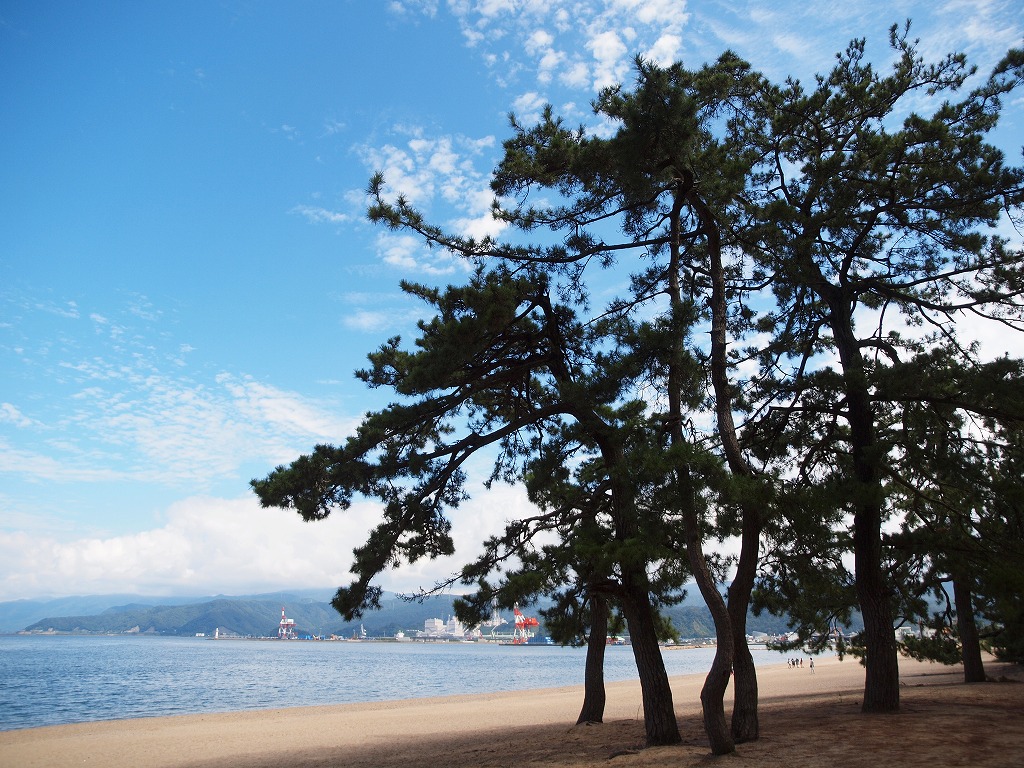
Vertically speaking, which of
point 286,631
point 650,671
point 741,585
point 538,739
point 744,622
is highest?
point 741,585

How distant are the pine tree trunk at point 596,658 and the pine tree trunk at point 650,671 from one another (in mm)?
1269

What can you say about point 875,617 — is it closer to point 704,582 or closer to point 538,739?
point 704,582

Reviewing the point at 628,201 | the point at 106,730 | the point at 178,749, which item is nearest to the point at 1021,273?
the point at 628,201

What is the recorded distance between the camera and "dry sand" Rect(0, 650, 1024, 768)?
247 inches

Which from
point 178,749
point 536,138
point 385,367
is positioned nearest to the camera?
point 536,138

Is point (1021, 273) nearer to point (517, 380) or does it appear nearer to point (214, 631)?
point (517, 380)

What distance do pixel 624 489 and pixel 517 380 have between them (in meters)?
2.57

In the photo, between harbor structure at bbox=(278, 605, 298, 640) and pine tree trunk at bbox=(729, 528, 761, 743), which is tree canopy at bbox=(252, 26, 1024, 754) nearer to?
pine tree trunk at bbox=(729, 528, 761, 743)

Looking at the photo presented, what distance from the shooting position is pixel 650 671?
26.0 feet

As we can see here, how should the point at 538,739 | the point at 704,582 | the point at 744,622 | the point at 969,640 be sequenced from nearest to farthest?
the point at 704,582 → the point at 744,622 → the point at 538,739 → the point at 969,640

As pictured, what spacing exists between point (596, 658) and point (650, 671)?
8.58 ft

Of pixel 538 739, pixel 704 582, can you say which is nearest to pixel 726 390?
pixel 704 582

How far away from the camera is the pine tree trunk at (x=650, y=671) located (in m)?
7.79

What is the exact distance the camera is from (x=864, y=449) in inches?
319
